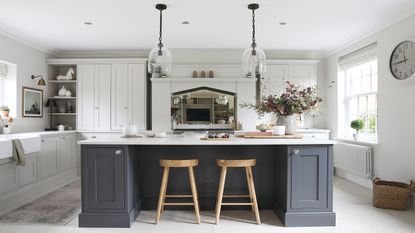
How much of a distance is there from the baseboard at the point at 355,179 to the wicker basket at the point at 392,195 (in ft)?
3.00

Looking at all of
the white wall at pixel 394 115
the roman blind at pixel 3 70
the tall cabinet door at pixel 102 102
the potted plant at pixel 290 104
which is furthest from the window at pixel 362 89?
the roman blind at pixel 3 70

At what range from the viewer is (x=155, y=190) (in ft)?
11.0

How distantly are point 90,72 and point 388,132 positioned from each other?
5.16 metres

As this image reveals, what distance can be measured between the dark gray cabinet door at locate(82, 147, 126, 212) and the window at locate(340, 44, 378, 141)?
3925 millimetres

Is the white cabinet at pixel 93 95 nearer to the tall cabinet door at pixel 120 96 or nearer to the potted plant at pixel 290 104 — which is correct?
the tall cabinet door at pixel 120 96

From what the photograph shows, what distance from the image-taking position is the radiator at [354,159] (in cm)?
437

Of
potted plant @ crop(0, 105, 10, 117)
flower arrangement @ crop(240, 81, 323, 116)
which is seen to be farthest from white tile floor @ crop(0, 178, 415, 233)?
potted plant @ crop(0, 105, 10, 117)

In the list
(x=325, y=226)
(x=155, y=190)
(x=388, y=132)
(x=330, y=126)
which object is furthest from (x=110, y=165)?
(x=330, y=126)

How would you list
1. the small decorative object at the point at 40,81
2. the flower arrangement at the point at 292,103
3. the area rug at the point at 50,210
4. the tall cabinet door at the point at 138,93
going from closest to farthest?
1. the area rug at the point at 50,210
2. the flower arrangement at the point at 292,103
3. the small decorative object at the point at 40,81
4. the tall cabinet door at the point at 138,93

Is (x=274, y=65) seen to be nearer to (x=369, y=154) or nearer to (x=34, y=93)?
(x=369, y=154)

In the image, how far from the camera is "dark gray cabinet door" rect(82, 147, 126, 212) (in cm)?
288

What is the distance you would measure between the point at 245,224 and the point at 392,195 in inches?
73.9

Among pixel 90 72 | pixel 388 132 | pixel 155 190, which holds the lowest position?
pixel 155 190

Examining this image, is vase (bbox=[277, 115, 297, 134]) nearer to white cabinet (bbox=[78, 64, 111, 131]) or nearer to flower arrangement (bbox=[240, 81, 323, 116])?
flower arrangement (bbox=[240, 81, 323, 116])
